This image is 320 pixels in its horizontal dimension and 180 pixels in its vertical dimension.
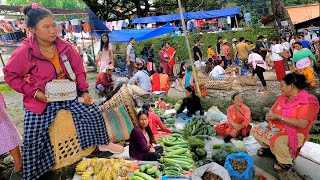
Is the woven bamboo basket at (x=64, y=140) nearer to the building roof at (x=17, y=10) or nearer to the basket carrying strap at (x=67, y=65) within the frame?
the basket carrying strap at (x=67, y=65)

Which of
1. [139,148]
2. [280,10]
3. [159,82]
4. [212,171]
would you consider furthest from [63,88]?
[280,10]

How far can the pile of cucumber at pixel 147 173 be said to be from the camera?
3178 millimetres

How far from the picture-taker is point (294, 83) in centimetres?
367

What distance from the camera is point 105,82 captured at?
20.8 feet

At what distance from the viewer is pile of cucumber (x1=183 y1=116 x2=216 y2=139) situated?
5082mm

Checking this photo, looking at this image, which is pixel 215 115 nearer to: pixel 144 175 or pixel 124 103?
pixel 124 103

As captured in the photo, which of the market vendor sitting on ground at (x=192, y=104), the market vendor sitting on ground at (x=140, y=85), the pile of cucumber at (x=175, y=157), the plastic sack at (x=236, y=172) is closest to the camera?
the plastic sack at (x=236, y=172)

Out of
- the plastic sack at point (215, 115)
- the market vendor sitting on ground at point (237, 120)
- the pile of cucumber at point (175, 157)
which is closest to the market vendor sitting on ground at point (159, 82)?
the plastic sack at point (215, 115)

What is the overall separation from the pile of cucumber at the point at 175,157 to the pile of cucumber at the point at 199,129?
415 mm

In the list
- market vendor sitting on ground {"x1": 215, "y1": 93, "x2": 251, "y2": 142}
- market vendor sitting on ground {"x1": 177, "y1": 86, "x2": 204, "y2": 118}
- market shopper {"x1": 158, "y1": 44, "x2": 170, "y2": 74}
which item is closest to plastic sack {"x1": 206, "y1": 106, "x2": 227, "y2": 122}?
market vendor sitting on ground {"x1": 177, "y1": 86, "x2": 204, "y2": 118}

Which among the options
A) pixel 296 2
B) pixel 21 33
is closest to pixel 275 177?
pixel 21 33

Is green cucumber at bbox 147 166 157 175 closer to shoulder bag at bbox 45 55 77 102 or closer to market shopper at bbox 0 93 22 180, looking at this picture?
shoulder bag at bbox 45 55 77 102

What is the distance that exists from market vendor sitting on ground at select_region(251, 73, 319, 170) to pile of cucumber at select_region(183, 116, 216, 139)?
1374 mm

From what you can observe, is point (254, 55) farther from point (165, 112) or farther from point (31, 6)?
point (31, 6)
